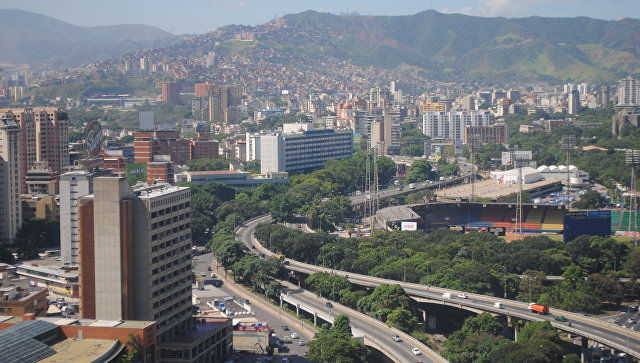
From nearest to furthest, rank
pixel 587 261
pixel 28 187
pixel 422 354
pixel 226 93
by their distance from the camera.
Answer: pixel 422 354
pixel 587 261
pixel 28 187
pixel 226 93

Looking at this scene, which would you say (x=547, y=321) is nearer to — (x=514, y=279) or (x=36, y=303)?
(x=514, y=279)

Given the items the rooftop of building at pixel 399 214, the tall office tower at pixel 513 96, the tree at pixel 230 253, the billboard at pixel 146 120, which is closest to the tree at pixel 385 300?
the tree at pixel 230 253

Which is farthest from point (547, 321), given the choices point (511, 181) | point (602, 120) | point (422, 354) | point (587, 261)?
point (602, 120)

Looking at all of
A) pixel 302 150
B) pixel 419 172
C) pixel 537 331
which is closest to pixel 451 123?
pixel 419 172

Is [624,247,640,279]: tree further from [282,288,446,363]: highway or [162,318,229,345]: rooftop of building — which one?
[162,318,229,345]: rooftop of building

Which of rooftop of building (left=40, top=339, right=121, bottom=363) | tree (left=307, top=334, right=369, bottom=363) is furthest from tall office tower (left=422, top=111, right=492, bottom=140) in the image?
rooftop of building (left=40, top=339, right=121, bottom=363)

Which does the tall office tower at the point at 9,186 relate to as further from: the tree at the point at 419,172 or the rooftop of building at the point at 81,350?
the tree at the point at 419,172
